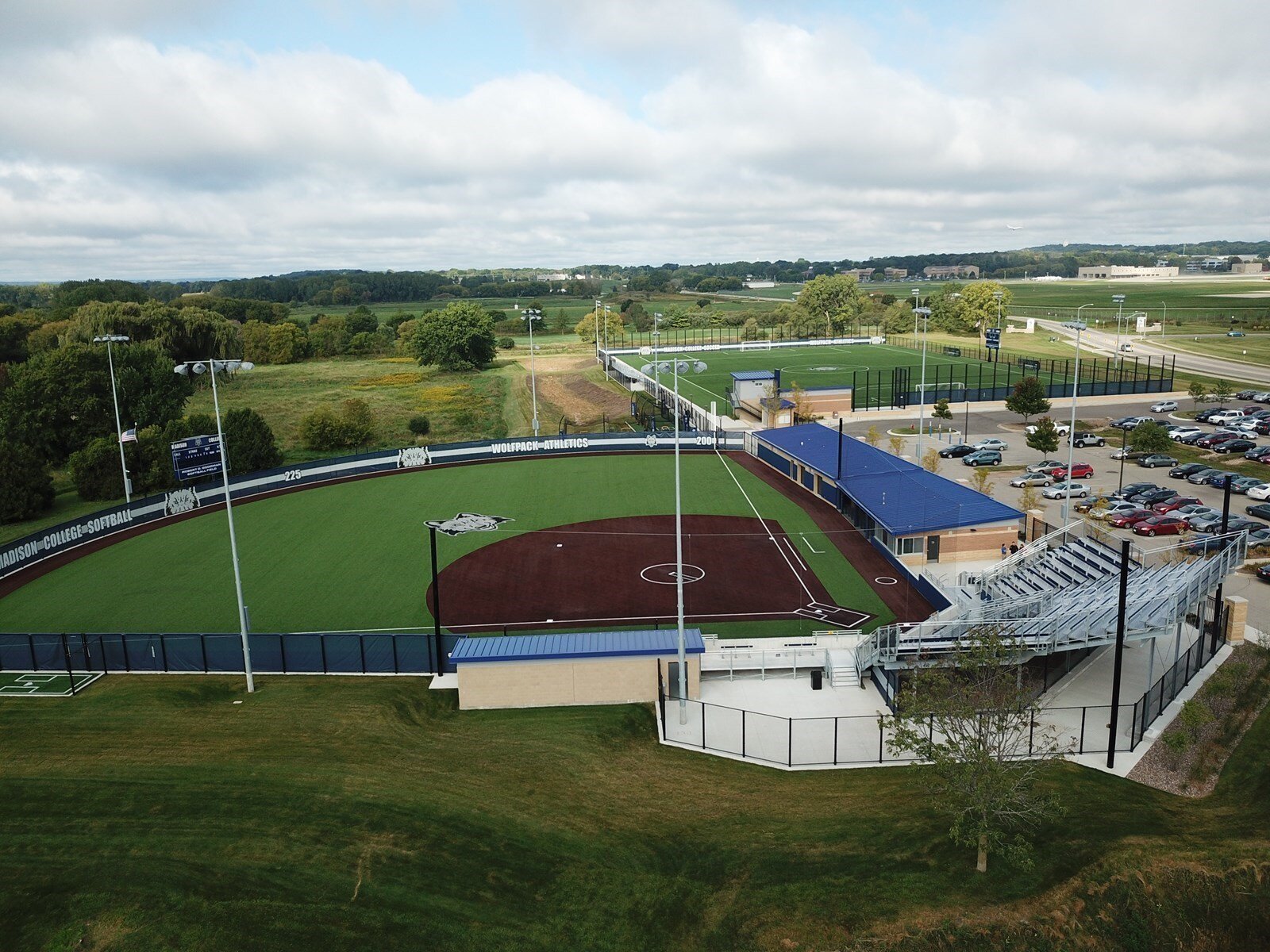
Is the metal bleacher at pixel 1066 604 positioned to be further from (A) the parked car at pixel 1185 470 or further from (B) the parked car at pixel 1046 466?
(A) the parked car at pixel 1185 470

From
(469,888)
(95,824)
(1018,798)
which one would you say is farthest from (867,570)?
(95,824)

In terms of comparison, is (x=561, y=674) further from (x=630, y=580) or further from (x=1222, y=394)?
(x=1222, y=394)

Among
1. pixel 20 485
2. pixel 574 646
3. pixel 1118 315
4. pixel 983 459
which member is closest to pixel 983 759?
pixel 574 646

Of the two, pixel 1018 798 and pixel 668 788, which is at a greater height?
pixel 1018 798

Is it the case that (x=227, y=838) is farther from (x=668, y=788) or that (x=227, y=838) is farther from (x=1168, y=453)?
(x=1168, y=453)

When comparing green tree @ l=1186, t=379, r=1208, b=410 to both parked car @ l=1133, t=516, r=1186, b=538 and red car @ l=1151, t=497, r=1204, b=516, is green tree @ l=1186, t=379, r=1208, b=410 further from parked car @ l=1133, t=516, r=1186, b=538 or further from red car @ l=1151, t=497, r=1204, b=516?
parked car @ l=1133, t=516, r=1186, b=538

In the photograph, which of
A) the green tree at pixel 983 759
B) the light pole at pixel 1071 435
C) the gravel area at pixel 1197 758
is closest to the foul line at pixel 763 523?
the light pole at pixel 1071 435
